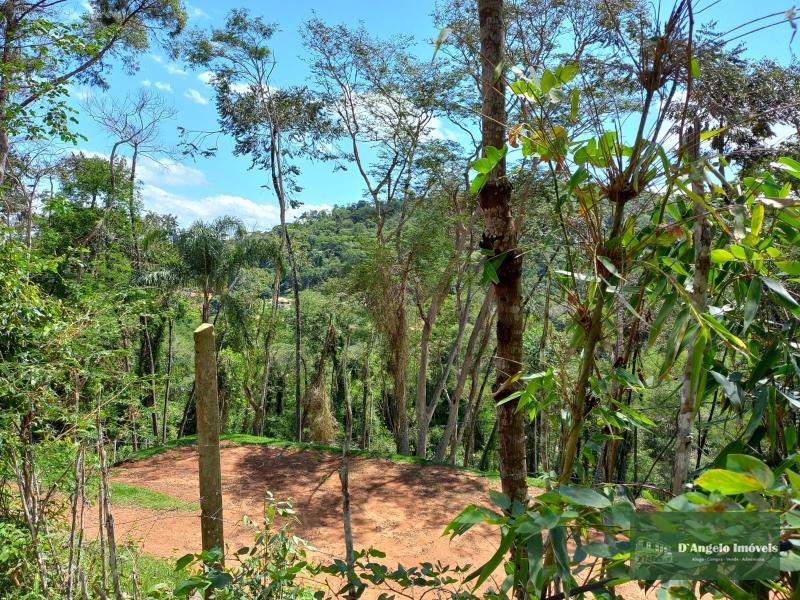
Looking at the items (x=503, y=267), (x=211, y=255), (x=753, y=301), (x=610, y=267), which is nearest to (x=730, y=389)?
(x=753, y=301)

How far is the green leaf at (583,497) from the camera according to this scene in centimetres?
→ 59

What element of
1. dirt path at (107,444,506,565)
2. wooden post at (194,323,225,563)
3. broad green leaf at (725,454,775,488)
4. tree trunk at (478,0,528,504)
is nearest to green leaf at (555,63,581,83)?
tree trunk at (478,0,528,504)

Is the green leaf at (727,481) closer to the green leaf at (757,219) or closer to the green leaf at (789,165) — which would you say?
the green leaf at (757,219)

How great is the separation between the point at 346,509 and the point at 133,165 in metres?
13.5

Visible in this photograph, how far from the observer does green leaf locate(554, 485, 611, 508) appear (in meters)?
0.59

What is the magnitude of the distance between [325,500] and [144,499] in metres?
2.40

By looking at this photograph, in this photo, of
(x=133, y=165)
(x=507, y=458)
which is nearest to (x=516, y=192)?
(x=507, y=458)

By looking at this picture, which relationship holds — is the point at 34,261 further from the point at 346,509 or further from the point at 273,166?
the point at 273,166

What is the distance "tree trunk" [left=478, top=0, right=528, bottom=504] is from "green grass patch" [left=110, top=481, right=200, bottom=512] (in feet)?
20.1

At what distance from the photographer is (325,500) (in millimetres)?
7023

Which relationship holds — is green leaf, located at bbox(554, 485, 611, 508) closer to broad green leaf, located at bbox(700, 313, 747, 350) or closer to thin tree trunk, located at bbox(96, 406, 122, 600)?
broad green leaf, located at bbox(700, 313, 747, 350)

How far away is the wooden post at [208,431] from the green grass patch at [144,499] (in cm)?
508

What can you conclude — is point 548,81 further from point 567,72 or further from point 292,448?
point 292,448

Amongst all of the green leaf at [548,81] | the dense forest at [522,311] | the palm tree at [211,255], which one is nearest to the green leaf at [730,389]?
the dense forest at [522,311]
